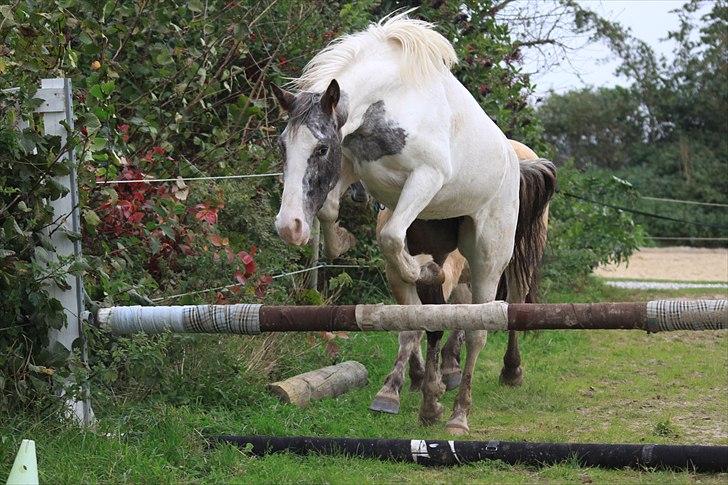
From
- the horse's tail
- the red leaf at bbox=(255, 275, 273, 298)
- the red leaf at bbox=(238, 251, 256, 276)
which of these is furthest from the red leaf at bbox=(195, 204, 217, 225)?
the horse's tail

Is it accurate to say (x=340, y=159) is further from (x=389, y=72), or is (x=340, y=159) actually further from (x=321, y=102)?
(x=389, y=72)

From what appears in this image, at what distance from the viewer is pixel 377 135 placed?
5223mm

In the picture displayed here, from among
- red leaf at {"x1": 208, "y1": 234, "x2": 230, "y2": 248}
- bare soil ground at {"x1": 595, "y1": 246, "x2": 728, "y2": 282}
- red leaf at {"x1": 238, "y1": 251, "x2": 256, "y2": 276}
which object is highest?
red leaf at {"x1": 208, "y1": 234, "x2": 230, "y2": 248}

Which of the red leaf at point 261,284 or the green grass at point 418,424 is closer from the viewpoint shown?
the green grass at point 418,424

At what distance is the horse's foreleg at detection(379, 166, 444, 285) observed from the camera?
516 centimetres

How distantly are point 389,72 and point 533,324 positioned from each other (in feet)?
5.31

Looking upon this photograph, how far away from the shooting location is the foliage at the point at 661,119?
29.3 meters

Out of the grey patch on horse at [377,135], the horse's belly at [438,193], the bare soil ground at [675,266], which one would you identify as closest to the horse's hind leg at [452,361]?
the horse's belly at [438,193]

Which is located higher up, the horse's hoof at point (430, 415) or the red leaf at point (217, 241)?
the red leaf at point (217, 241)

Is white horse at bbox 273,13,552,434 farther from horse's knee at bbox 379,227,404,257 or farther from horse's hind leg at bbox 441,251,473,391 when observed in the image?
horse's hind leg at bbox 441,251,473,391

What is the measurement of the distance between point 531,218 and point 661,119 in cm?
2689

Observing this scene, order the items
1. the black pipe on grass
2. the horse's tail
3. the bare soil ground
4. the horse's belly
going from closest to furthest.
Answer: the black pipe on grass
the horse's belly
the horse's tail
the bare soil ground

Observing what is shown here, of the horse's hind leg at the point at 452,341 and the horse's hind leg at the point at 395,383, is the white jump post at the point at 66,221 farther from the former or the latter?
the horse's hind leg at the point at 452,341

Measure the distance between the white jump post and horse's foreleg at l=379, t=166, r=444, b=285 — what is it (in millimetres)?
1420
